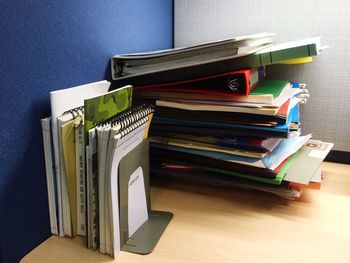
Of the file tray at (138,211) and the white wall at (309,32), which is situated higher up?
the white wall at (309,32)

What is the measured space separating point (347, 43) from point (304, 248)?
564mm

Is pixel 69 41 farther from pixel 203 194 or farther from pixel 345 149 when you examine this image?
pixel 345 149

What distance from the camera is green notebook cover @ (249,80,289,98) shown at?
70cm

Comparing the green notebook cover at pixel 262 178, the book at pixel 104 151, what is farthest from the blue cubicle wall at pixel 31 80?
the green notebook cover at pixel 262 178

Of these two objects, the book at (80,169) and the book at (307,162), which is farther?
the book at (307,162)

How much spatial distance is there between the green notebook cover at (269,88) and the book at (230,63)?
0.06m

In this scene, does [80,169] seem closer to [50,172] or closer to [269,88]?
[50,172]

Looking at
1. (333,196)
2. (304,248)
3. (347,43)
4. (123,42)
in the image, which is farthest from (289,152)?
(123,42)

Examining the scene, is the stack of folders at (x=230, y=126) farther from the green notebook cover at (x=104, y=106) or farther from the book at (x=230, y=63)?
the green notebook cover at (x=104, y=106)

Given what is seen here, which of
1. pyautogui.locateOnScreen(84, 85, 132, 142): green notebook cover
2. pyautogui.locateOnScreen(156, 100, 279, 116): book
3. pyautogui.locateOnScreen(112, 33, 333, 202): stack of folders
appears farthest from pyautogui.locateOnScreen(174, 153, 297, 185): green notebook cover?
pyautogui.locateOnScreen(84, 85, 132, 142): green notebook cover

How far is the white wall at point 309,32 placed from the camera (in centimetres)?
87

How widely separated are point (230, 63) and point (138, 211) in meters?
0.34

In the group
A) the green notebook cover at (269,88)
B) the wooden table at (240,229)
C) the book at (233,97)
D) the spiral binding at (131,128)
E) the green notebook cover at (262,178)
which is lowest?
the wooden table at (240,229)

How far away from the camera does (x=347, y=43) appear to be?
2.83 feet
